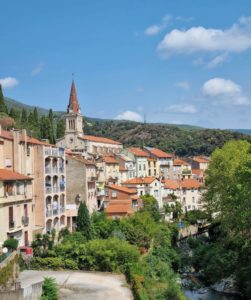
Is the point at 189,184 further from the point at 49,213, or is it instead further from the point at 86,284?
the point at 86,284

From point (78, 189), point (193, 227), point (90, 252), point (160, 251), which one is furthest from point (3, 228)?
point (193, 227)

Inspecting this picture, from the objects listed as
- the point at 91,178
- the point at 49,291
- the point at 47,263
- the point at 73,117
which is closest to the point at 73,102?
the point at 73,117

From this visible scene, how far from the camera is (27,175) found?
165 ft

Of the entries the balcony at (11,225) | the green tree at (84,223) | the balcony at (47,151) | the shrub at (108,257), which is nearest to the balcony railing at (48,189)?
the balcony at (47,151)

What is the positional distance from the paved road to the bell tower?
70.6 meters

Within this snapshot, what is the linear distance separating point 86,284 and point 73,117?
261ft

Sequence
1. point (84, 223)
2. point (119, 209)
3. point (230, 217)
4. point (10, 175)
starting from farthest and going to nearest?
point (119, 209) < point (84, 223) < point (230, 217) < point (10, 175)

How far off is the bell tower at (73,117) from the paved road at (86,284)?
7056cm

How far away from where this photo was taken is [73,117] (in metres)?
113

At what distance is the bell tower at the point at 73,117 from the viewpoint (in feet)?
360

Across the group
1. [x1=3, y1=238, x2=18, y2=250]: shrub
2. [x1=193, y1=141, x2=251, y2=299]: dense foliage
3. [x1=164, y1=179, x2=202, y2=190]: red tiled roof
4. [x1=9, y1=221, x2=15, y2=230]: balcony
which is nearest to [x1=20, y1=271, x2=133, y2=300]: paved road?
[x1=3, y1=238, x2=18, y2=250]: shrub

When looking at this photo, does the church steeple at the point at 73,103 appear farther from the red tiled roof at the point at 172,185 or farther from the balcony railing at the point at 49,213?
the balcony railing at the point at 49,213

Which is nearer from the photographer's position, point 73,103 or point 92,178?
point 92,178

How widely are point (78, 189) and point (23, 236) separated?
752 inches
